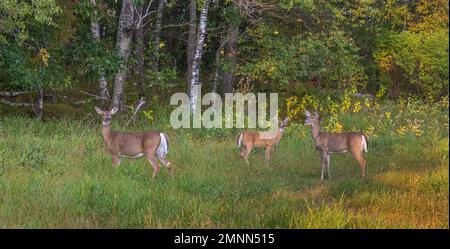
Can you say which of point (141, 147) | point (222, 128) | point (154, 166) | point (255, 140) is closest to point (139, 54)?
point (222, 128)

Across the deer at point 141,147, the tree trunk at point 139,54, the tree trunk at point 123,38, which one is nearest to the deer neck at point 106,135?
the deer at point 141,147

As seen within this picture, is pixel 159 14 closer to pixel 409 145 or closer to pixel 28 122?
pixel 28 122

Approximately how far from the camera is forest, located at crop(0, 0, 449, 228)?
7254 mm

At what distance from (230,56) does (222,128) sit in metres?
4.94

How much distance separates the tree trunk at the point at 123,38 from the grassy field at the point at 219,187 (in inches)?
144

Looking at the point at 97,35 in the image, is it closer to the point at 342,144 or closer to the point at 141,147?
A: the point at 141,147

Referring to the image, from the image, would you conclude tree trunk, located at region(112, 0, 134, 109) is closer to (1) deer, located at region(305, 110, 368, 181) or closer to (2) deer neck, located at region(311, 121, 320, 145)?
(2) deer neck, located at region(311, 121, 320, 145)

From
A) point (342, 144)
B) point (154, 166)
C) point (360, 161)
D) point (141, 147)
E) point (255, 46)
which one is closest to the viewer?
point (154, 166)

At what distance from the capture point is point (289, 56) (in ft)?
59.0

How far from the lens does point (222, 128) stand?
598 inches

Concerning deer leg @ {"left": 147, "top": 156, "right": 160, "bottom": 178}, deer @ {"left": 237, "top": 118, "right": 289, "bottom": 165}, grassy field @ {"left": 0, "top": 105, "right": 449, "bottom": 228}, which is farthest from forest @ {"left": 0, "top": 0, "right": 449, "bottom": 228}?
deer @ {"left": 237, "top": 118, "right": 289, "bottom": 165}

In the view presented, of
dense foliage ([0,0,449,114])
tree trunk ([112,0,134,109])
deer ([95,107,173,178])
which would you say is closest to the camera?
deer ([95,107,173,178])

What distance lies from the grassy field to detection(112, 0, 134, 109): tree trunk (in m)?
3.66
